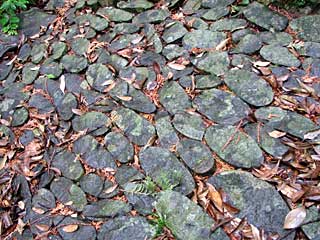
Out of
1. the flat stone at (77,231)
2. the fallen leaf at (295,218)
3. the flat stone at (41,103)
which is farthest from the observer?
the flat stone at (41,103)

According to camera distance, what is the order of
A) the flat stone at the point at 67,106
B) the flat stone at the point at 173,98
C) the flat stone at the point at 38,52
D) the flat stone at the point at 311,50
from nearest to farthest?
the flat stone at the point at 173,98
the flat stone at the point at 311,50
the flat stone at the point at 67,106
the flat stone at the point at 38,52

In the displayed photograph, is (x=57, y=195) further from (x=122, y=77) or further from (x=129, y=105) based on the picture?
(x=122, y=77)

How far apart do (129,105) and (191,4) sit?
4.41ft

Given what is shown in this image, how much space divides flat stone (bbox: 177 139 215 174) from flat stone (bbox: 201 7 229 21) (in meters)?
1.40

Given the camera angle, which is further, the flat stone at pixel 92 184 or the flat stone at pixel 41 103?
the flat stone at pixel 41 103

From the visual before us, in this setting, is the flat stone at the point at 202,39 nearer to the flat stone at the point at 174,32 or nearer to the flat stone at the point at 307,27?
the flat stone at the point at 174,32

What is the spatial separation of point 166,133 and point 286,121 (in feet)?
2.78

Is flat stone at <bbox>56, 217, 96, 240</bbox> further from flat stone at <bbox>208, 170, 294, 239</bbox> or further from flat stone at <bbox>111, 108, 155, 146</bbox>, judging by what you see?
flat stone at <bbox>208, 170, 294, 239</bbox>

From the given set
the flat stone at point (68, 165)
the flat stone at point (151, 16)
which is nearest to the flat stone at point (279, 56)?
the flat stone at point (151, 16)

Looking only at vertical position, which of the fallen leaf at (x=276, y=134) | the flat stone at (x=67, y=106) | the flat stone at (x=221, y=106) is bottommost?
the flat stone at (x=67, y=106)

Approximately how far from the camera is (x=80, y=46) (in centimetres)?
394

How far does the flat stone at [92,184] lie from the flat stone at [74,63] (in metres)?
1.17

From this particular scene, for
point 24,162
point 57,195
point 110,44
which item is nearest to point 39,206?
point 57,195

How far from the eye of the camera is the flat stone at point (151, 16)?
12.9 ft
